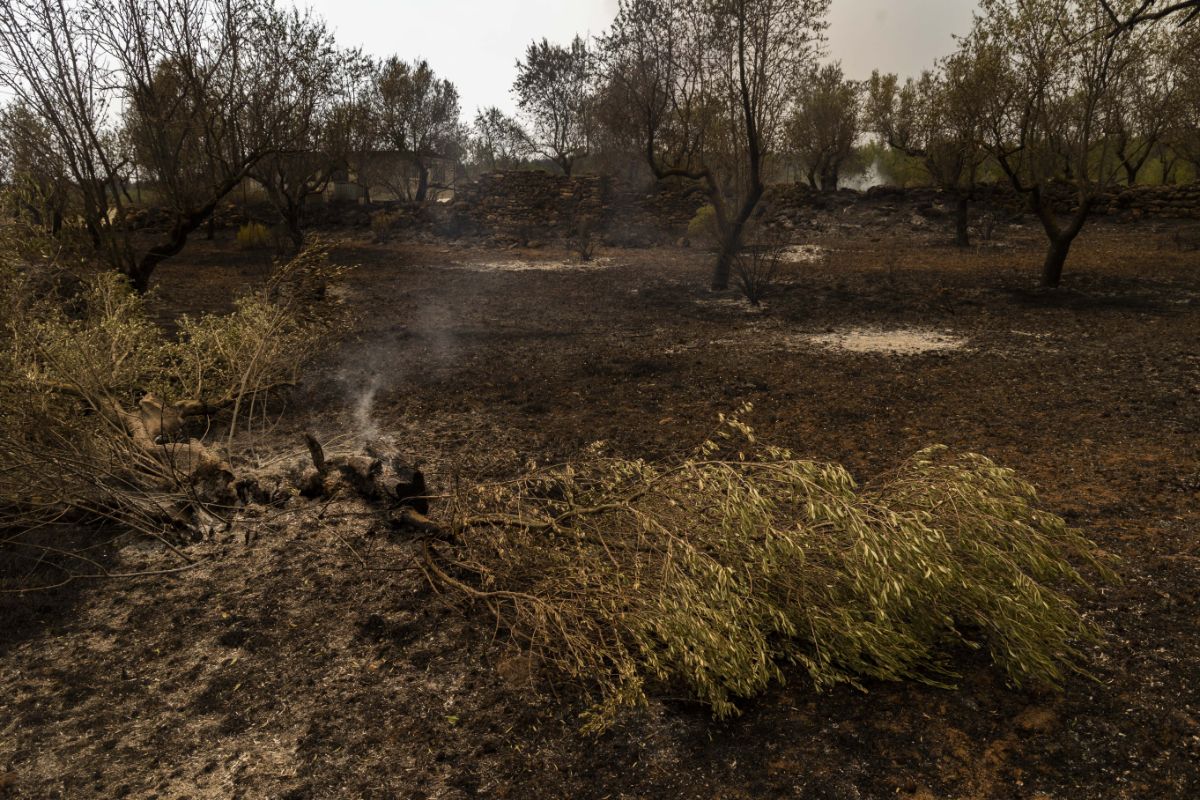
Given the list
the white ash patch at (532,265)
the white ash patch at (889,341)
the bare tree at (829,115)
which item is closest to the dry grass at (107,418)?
the white ash patch at (889,341)

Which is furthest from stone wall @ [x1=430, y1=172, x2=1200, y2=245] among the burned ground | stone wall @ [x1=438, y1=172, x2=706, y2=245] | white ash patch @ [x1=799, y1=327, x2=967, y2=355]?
the burned ground

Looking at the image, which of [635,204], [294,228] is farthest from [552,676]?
[635,204]

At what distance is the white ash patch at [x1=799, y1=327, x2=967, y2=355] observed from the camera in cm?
984

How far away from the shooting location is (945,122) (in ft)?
52.3

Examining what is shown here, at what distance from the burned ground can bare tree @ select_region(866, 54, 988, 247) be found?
5908 mm

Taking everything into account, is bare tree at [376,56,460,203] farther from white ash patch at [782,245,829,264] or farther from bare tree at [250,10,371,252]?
white ash patch at [782,245,829,264]

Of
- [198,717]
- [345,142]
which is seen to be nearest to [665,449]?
[198,717]

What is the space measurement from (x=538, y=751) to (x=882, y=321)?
10.2 metres

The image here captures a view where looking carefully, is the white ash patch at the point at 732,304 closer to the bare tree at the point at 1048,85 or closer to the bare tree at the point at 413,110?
the bare tree at the point at 1048,85

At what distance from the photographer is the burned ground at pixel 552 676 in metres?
2.87

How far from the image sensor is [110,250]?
11391mm

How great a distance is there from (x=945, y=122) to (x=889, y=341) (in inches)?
332

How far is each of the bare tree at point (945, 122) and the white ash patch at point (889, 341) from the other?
5.43 metres

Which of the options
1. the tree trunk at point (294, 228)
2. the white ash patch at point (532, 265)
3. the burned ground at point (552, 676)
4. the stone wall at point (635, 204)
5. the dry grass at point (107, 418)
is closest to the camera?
the burned ground at point (552, 676)
